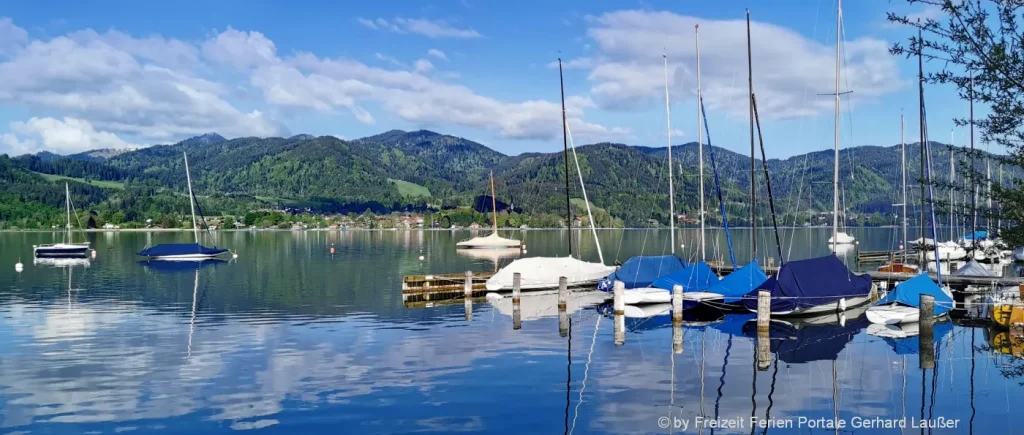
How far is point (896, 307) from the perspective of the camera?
37312mm

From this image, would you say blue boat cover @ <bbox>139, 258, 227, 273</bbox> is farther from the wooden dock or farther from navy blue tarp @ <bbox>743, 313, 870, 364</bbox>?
navy blue tarp @ <bbox>743, 313, 870, 364</bbox>

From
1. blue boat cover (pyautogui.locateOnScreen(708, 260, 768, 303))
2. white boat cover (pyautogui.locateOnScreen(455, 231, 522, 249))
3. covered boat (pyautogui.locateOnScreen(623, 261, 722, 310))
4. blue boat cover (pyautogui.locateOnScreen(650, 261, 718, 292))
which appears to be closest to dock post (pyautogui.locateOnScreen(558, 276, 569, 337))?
covered boat (pyautogui.locateOnScreen(623, 261, 722, 310))

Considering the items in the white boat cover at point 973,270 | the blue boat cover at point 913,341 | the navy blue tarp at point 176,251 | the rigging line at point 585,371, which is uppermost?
the navy blue tarp at point 176,251

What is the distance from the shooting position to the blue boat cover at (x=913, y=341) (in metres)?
31.2

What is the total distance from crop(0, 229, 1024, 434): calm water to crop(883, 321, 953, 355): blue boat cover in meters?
0.19

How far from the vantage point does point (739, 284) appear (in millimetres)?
40656

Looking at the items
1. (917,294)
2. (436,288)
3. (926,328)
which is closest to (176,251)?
(436,288)

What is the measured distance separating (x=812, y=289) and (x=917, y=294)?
518 centimetres

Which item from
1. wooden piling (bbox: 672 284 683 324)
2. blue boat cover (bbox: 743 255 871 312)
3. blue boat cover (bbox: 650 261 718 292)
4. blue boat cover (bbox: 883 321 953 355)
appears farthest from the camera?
blue boat cover (bbox: 650 261 718 292)

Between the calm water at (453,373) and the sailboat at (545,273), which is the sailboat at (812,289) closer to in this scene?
the calm water at (453,373)

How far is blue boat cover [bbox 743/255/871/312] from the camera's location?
37.6 m

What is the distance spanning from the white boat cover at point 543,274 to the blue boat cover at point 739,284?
48.6 feet

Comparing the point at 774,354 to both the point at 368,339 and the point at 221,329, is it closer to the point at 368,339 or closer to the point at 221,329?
the point at 368,339

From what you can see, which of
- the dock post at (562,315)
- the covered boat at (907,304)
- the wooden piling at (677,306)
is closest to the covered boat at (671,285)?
the dock post at (562,315)
